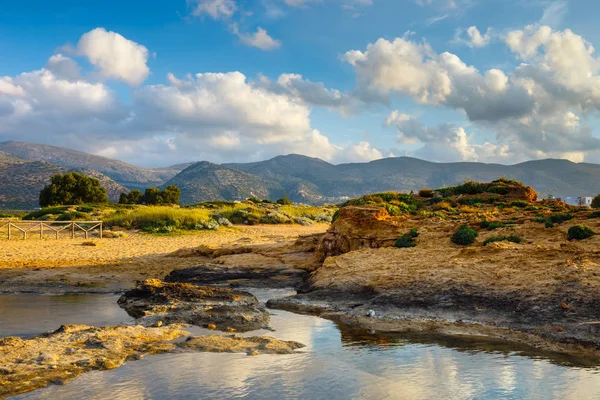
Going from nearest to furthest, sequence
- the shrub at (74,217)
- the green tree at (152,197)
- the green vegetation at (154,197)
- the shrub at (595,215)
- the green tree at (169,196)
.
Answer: the shrub at (595,215)
the shrub at (74,217)
the green tree at (152,197)
the green vegetation at (154,197)
the green tree at (169,196)

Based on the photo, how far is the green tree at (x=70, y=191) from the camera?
75688 mm

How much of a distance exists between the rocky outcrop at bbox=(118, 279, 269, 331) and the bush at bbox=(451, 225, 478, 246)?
8502mm

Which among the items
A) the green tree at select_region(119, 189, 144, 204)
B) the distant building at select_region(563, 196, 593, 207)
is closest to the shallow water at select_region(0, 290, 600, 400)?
the distant building at select_region(563, 196, 593, 207)

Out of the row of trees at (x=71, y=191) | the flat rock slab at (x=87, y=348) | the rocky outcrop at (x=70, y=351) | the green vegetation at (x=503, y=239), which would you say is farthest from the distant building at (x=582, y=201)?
the row of trees at (x=71, y=191)

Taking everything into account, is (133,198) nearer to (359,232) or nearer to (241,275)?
(241,275)

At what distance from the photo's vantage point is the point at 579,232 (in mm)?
17703

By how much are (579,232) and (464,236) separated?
12.5 feet

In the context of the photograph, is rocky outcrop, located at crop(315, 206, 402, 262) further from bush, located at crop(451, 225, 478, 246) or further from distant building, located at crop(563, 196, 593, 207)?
distant building, located at crop(563, 196, 593, 207)

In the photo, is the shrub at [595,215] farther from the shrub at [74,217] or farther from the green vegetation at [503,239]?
the shrub at [74,217]

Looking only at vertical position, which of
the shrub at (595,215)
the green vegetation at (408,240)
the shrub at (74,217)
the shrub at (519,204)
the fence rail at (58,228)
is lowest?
the fence rail at (58,228)

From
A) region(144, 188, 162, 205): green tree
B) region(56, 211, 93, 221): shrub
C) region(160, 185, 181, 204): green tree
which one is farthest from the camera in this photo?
region(160, 185, 181, 204): green tree

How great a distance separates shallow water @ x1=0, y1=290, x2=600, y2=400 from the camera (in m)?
8.24

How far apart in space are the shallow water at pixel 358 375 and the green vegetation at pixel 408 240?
8.26m

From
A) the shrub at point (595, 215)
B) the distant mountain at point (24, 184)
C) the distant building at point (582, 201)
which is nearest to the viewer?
the shrub at point (595, 215)
